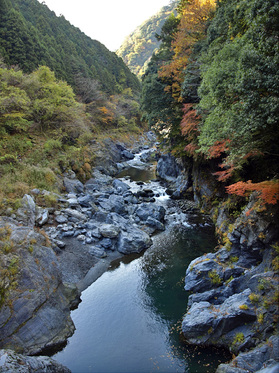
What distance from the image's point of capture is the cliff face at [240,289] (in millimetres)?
7484

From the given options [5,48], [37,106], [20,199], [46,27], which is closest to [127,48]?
[46,27]

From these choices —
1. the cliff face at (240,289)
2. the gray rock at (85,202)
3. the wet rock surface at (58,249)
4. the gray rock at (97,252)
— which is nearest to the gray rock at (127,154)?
the wet rock surface at (58,249)

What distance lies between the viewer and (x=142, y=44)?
487ft

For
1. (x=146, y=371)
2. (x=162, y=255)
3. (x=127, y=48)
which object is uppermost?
(x=127, y=48)

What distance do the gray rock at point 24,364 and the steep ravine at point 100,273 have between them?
0.03 metres

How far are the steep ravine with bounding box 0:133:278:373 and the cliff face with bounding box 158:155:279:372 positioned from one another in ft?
0.10

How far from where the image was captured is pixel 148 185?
94.0 ft

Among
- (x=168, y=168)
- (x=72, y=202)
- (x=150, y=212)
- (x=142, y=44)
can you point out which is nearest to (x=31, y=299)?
(x=72, y=202)

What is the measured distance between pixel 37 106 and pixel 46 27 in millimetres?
44972

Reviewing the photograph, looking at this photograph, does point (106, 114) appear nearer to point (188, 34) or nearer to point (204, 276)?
point (188, 34)

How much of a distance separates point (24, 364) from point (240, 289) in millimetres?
8344

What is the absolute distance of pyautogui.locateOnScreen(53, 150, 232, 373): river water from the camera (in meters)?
7.96

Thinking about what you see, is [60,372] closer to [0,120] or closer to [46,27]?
[0,120]

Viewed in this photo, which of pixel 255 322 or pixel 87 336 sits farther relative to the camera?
pixel 87 336
